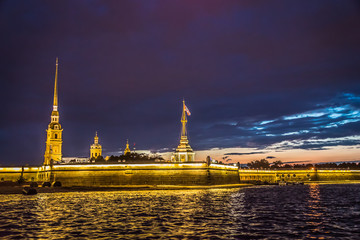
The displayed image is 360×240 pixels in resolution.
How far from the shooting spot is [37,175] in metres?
113

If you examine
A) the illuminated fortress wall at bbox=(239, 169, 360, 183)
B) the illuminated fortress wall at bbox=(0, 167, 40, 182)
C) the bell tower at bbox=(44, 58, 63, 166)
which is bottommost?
the illuminated fortress wall at bbox=(239, 169, 360, 183)

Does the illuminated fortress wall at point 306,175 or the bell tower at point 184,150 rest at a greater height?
the bell tower at point 184,150

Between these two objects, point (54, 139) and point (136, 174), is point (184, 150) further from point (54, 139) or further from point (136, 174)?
point (54, 139)

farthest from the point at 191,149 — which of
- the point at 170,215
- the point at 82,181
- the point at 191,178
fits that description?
the point at 170,215

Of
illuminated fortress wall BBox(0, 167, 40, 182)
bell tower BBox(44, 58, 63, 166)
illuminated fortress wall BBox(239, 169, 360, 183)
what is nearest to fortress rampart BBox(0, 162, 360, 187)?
illuminated fortress wall BBox(0, 167, 40, 182)

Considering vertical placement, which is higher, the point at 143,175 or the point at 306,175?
the point at 143,175

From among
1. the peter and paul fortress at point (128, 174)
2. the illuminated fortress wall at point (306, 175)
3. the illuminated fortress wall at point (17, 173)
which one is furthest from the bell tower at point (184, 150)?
the illuminated fortress wall at point (306, 175)

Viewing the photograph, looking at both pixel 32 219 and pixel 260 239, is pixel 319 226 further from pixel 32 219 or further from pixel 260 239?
pixel 32 219

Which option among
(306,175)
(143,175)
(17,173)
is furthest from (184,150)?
(306,175)

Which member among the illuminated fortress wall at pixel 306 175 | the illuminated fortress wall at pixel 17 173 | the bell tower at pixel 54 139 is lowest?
the illuminated fortress wall at pixel 306 175

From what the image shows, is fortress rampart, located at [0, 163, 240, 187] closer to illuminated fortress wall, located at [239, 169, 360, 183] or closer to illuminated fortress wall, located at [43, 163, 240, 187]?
illuminated fortress wall, located at [43, 163, 240, 187]

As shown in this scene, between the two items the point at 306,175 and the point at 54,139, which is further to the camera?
the point at 306,175

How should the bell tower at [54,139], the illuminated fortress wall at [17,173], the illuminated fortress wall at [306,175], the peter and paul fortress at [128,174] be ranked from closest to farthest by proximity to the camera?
the peter and paul fortress at [128,174] < the illuminated fortress wall at [17,173] < the bell tower at [54,139] < the illuminated fortress wall at [306,175]

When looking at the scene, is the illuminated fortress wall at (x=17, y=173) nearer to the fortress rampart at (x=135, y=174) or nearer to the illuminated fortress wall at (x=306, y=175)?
the fortress rampart at (x=135, y=174)
